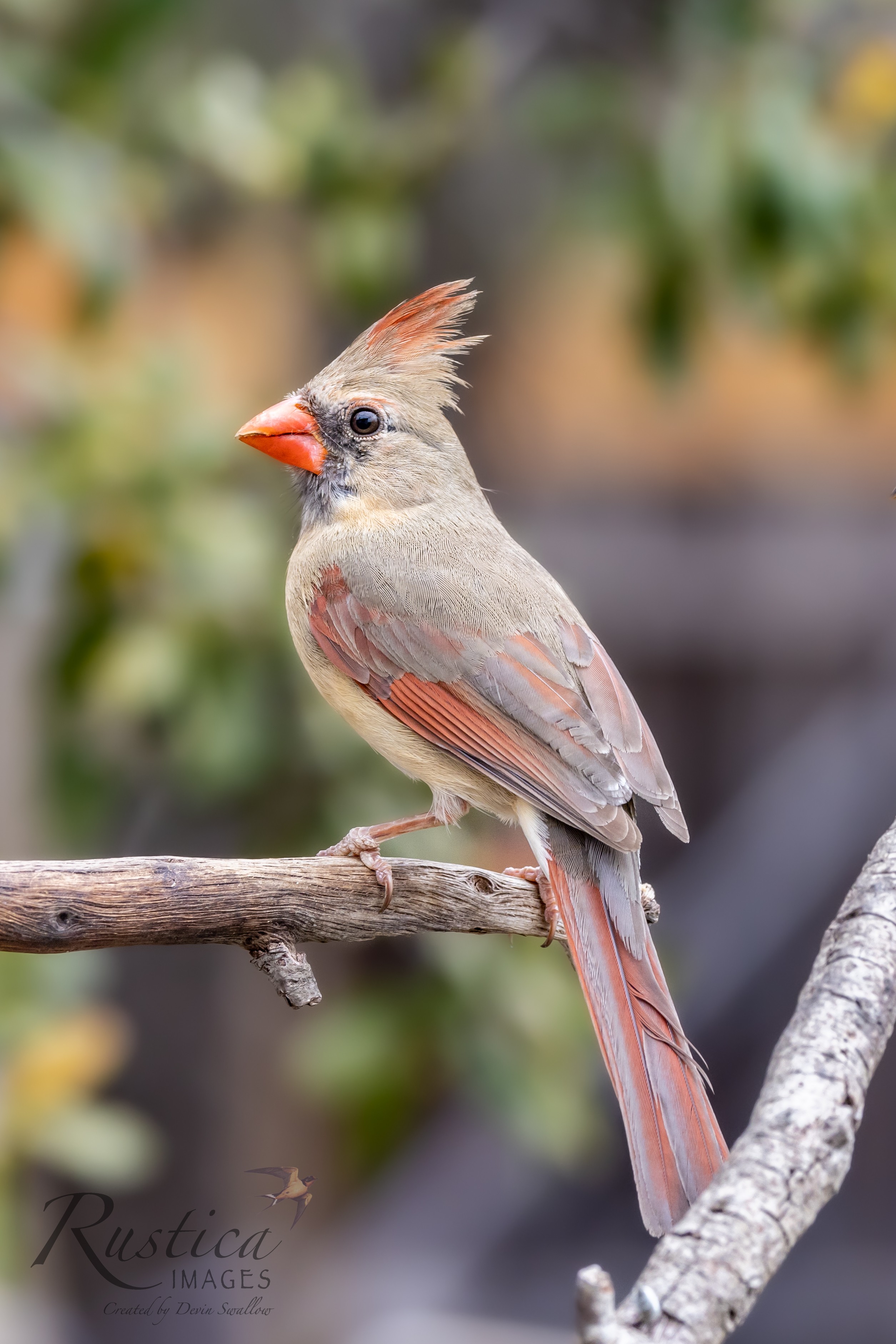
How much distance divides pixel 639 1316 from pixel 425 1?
373 centimetres

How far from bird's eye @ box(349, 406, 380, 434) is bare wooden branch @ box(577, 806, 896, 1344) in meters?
1.14

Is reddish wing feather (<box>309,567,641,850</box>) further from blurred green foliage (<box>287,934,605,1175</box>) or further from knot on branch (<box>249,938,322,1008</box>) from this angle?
blurred green foliage (<box>287,934,605,1175</box>)

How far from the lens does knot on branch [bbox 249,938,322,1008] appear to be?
5.37 ft

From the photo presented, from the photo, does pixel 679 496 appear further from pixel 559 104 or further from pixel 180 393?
pixel 180 393

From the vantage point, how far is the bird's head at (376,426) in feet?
7.20

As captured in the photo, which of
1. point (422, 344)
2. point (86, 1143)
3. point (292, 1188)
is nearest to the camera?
point (292, 1188)

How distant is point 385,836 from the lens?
2041 millimetres

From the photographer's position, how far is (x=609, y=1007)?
1.60 meters

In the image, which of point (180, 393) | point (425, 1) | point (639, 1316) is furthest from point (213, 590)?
point (425, 1)

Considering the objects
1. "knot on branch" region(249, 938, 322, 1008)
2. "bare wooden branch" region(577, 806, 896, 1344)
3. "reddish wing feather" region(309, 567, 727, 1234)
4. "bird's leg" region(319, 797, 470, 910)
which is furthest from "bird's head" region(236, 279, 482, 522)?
"bare wooden branch" region(577, 806, 896, 1344)

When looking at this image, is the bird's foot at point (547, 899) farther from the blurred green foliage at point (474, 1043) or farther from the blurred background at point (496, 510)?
the blurred green foliage at point (474, 1043)

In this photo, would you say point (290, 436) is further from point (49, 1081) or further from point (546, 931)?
point (49, 1081)

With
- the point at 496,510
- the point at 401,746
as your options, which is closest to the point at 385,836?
the point at 401,746

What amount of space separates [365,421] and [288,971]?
96cm
